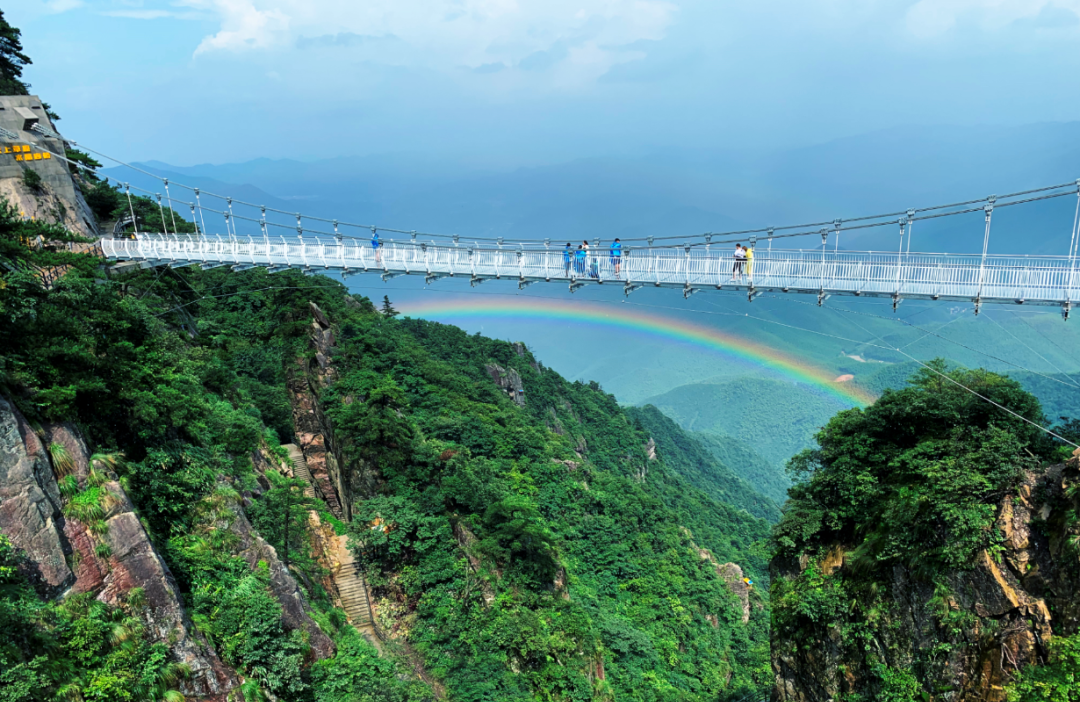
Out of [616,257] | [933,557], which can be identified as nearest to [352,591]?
[616,257]

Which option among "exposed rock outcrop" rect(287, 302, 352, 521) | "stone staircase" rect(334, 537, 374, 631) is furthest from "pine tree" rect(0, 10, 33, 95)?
"stone staircase" rect(334, 537, 374, 631)

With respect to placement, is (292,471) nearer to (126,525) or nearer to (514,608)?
(514,608)

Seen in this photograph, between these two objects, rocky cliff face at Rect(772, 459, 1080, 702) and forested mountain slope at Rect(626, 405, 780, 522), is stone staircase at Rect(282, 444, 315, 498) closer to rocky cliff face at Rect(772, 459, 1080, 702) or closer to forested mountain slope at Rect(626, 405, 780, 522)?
rocky cliff face at Rect(772, 459, 1080, 702)

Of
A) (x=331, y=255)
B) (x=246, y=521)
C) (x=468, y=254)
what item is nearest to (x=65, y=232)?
(x=331, y=255)

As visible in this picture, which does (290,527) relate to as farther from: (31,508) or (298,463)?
(31,508)

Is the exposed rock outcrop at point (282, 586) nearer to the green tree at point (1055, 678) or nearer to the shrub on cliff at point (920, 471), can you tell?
the shrub on cliff at point (920, 471)

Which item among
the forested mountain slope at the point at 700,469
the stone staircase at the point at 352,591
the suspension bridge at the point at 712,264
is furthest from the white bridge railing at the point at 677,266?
the forested mountain slope at the point at 700,469
